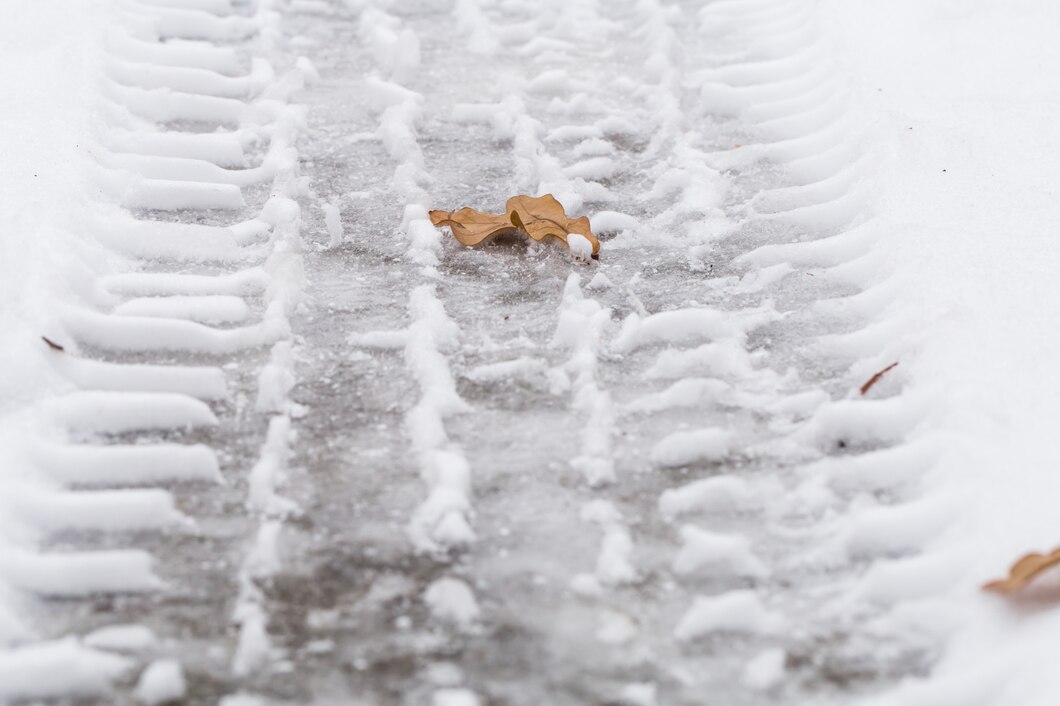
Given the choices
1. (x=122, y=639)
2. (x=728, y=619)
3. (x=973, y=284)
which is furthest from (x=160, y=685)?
(x=973, y=284)

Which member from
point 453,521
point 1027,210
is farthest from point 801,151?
point 453,521

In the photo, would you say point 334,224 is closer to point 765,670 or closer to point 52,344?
point 52,344

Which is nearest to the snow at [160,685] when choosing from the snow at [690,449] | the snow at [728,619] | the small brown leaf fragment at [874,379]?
the snow at [728,619]

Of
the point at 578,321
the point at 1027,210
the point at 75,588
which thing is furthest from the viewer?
the point at 1027,210

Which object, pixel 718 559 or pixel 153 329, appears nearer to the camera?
pixel 718 559

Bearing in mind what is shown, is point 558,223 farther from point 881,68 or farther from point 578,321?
point 881,68

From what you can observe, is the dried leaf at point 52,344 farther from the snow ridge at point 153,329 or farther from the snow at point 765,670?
the snow at point 765,670
